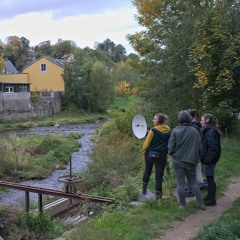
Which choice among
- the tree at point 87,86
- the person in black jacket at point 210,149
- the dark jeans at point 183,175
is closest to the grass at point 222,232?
the dark jeans at point 183,175

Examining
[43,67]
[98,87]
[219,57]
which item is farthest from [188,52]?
[43,67]

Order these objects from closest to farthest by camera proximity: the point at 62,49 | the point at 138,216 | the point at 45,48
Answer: the point at 138,216 < the point at 62,49 < the point at 45,48

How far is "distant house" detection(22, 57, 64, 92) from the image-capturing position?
59000 millimetres

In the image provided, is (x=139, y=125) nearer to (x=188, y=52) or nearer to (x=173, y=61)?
(x=188, y=52)

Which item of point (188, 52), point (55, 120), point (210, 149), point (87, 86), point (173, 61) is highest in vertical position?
point (188, 52)

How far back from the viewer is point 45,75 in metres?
59.4

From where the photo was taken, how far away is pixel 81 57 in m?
65.6

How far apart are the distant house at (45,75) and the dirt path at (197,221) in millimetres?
51968

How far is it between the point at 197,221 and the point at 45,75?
54.2 m

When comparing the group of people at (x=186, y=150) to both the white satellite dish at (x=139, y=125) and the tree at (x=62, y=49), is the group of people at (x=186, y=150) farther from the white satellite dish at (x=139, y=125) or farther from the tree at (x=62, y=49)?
the tree at (x=62, y=49)

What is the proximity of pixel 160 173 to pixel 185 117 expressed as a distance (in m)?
1.52

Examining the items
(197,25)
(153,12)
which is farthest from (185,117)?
(153,12)

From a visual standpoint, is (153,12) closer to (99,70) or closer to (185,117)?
(185,117)

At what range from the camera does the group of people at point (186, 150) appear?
25.2ft
